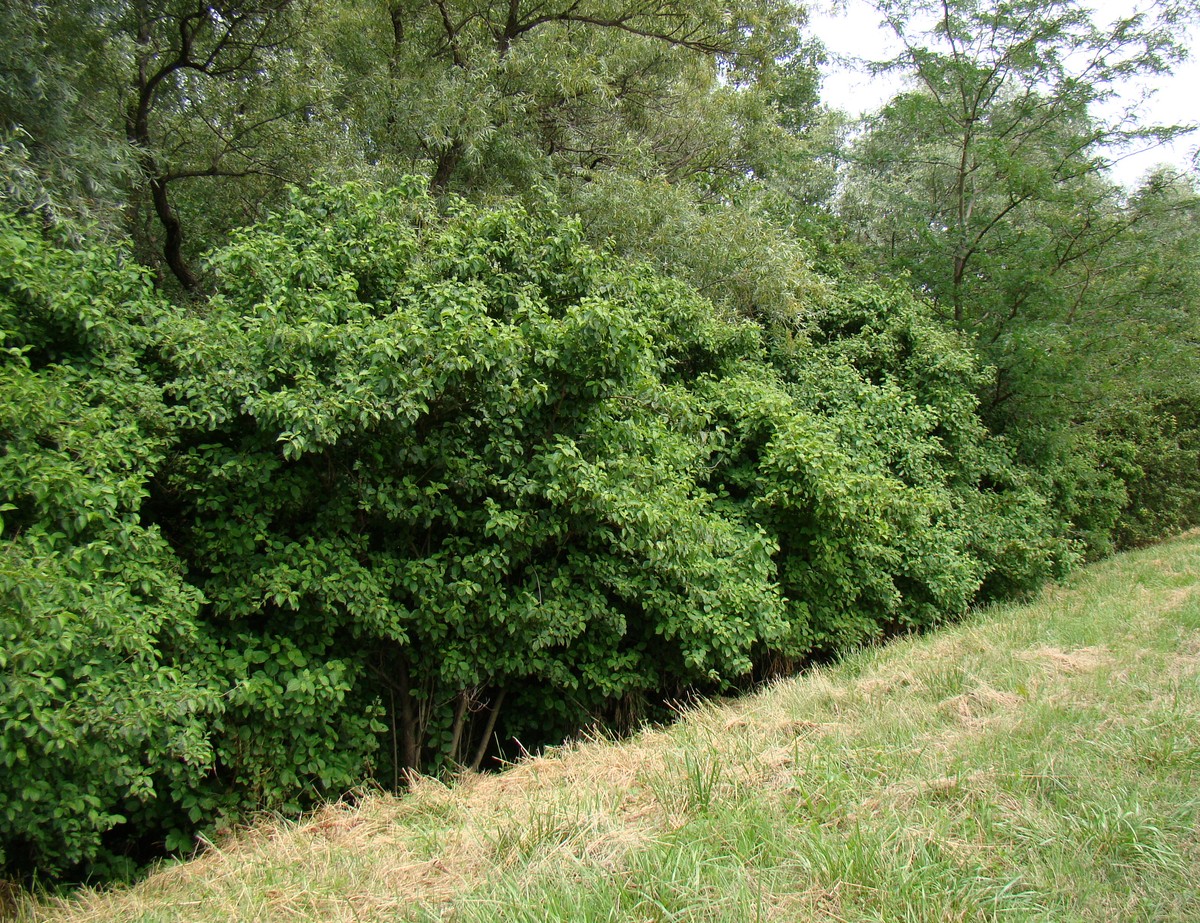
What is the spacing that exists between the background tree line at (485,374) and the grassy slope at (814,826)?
1148 mm

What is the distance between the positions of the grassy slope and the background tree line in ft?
3.77

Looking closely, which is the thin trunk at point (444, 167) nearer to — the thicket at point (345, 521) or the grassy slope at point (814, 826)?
the thicket at point (345, 521)

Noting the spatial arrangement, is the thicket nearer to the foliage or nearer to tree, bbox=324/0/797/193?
the foliage

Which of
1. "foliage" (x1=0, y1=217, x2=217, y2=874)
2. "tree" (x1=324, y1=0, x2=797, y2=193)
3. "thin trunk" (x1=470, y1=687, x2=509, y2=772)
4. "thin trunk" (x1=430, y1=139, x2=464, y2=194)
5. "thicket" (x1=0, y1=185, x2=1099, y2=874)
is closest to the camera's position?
"foliage" (x1=0, y1=217, x2=217, y2=874)

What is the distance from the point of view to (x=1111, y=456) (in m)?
15.8

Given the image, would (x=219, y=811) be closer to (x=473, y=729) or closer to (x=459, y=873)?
(x=473, y=729)

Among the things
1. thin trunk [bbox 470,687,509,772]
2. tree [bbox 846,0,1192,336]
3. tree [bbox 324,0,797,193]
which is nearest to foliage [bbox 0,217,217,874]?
thin trunk [bbox 470,687,509,772]

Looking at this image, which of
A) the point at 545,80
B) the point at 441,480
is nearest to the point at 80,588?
the point at 441,480

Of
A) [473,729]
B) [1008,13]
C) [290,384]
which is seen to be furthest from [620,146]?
[473,729]

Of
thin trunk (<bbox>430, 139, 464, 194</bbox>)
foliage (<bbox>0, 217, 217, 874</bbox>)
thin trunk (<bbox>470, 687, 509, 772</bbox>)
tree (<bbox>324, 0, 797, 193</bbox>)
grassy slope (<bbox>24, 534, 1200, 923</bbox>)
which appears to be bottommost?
thin trunk (<bbox>470, 687, 509, 772</bbox>)

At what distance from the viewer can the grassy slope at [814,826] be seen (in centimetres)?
274

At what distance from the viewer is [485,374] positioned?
232 inches

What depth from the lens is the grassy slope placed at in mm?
2736

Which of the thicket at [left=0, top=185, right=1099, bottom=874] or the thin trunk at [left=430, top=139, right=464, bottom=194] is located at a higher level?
the thin trunk at [left=430, top=139, right=464, bottom=194]
